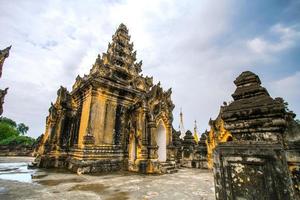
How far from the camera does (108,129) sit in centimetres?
1238

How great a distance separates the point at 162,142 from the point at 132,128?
2794mm

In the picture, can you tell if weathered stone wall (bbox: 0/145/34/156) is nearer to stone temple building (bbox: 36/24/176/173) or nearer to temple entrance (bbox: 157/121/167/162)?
stone temple building (bbox: 36/24/176/173)

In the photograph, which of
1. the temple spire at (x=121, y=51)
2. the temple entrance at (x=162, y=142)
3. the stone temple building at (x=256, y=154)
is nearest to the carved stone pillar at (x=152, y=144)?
the temple entrance at (x=162, y=142)

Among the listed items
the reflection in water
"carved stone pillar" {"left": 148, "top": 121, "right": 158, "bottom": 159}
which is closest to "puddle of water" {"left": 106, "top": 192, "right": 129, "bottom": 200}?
the reflection in water

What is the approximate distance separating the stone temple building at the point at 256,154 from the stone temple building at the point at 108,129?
29.0 ft

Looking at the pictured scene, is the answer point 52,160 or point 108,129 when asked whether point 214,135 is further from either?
point 52,160

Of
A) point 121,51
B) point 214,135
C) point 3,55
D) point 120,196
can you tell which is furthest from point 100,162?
point 121,51

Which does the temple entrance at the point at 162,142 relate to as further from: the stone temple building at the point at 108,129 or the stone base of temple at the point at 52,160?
the stone base of temple at the point at 52,160

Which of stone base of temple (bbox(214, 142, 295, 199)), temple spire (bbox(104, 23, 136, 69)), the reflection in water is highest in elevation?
temple spire (bbox(104, 23, 136, 69))

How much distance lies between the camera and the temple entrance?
13.0 metres

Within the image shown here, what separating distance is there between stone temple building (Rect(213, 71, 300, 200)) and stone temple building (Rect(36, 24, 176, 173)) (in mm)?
8844

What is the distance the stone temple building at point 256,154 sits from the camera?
192 cm

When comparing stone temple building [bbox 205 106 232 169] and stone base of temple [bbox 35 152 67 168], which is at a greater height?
stone temple building [bbox 205 106 232 169]

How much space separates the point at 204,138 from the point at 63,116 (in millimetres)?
12189
